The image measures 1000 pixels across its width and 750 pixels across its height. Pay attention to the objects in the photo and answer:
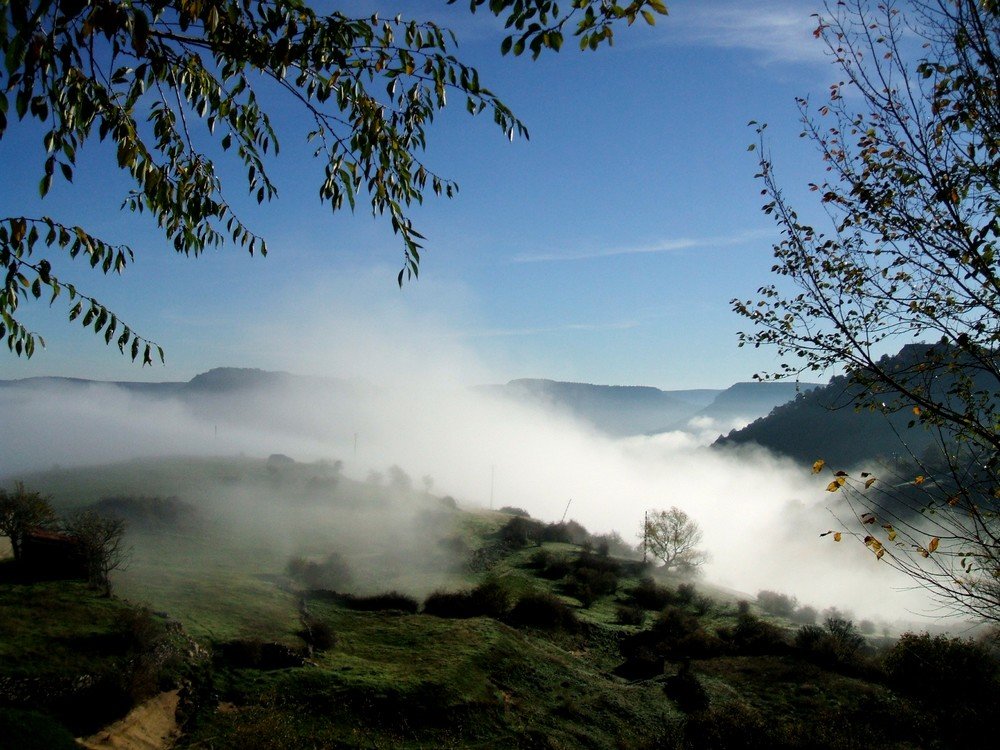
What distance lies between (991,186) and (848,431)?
427 feet

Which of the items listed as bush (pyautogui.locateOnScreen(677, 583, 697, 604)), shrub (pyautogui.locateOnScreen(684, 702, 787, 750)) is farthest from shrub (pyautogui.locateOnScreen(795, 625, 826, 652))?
shrub (pyautogui.locateOnScreen(684, 702, 787, 750))

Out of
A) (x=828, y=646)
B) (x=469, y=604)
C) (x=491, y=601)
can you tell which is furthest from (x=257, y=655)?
(x=828, y=646)

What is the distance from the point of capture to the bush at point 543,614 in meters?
30.4

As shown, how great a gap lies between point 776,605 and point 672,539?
Answer: 54.0 ft

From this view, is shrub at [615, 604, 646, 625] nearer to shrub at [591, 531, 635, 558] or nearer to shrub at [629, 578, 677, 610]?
shrub at [629, 578, 677, 610]

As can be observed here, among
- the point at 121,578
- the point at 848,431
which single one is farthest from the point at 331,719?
the point at 848,431

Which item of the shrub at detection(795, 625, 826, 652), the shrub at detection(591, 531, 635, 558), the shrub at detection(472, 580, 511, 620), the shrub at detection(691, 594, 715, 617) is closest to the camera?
the shrub at detection(795, 625, 826, 652)

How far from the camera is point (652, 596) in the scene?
39.4 m

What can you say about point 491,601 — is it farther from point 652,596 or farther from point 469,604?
point 652,596

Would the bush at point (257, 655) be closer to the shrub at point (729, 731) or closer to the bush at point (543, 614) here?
the shrub at point (729, 731)

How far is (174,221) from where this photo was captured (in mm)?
5527

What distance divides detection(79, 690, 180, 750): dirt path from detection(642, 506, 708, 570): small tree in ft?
170

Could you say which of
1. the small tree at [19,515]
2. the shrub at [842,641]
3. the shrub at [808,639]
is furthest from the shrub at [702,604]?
the small tree at [19,515]

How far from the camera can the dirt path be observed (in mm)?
13231
